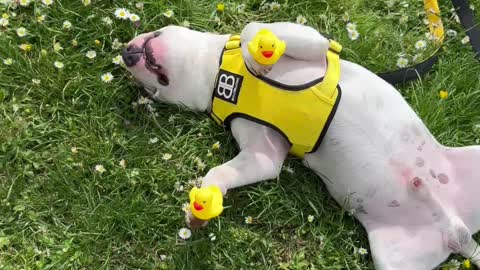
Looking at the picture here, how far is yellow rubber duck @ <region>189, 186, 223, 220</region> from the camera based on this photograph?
2857mm

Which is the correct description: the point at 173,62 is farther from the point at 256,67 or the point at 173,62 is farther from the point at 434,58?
the point at 434,58

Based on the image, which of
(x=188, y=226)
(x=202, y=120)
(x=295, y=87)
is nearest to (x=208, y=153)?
(x=202, y=120)

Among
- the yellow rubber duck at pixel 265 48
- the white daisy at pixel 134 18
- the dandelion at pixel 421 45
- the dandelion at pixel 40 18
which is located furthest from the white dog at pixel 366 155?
the dandelion at pixel 421 45

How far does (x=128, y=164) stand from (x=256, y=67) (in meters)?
0.88

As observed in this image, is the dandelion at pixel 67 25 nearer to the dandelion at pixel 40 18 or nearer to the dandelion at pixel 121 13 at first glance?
the dandelion at pixel 40 18

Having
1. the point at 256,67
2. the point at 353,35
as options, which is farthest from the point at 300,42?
the point at 353,35

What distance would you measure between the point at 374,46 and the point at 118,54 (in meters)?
1.46

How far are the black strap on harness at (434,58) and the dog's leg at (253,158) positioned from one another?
814mm

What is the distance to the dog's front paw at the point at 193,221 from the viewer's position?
314 cm

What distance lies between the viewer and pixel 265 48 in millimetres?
2998

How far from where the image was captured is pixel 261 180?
3.32m

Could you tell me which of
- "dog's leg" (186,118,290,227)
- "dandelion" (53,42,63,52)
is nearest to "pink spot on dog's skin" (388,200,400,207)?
"dog's leg" (186,118,290,227)

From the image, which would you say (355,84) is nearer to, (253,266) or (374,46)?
(374,46)

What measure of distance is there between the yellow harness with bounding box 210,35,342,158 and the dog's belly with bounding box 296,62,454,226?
0.24 ft
